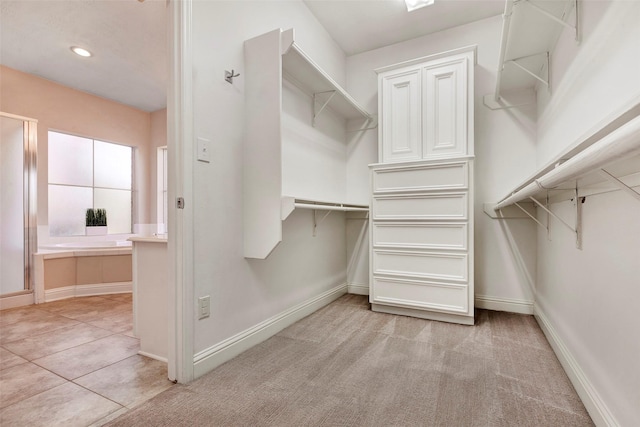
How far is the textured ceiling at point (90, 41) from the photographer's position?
2.39 metres

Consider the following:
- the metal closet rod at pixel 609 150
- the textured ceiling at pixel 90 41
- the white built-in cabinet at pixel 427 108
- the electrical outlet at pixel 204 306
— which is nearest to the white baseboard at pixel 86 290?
the textured ceiling at pixel 90 41

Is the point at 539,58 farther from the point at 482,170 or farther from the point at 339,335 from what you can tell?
the point at 339,335

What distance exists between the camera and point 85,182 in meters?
4.00

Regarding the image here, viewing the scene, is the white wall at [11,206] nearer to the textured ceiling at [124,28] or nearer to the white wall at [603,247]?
the textured ceiling at [124,28]

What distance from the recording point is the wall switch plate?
1.57 metres

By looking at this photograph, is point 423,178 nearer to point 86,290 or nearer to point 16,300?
point 86,290

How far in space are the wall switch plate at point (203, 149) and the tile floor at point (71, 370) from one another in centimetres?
114

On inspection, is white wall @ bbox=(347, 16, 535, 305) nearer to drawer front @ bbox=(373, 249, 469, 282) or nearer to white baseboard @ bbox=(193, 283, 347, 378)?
drawer front @ bbox=(373, 249, 469, 282)

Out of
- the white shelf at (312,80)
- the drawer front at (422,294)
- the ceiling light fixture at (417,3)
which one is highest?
the ceiling light fixture at (417,3)

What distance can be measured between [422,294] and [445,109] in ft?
4.89

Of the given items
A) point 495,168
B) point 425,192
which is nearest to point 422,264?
point 425,192

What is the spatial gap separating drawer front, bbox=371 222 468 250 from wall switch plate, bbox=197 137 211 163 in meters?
1.50

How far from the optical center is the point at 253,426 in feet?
3.85

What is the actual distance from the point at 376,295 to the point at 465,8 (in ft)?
8.43
